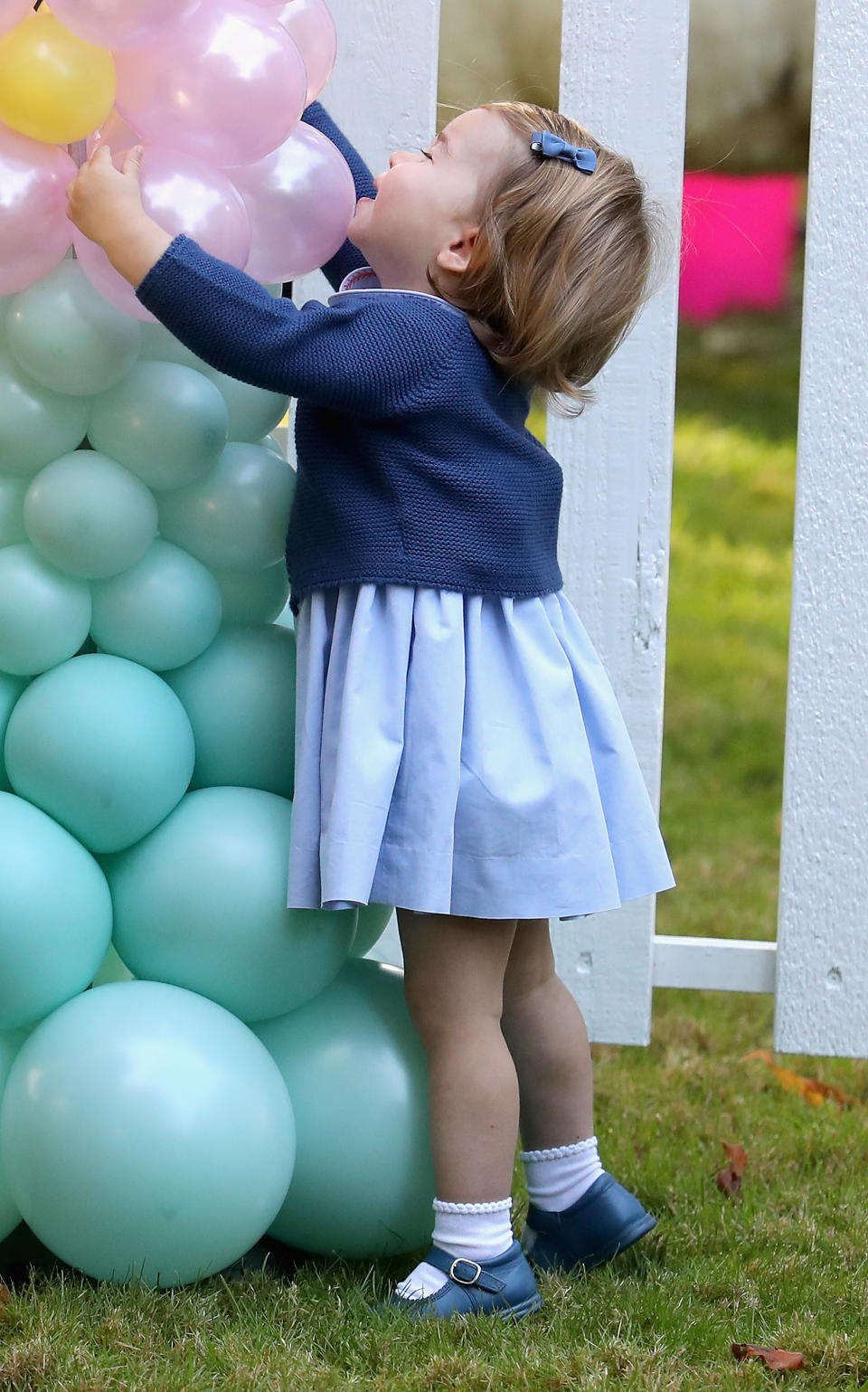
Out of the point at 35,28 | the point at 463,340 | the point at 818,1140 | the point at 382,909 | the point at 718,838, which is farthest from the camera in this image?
the point at 718,838

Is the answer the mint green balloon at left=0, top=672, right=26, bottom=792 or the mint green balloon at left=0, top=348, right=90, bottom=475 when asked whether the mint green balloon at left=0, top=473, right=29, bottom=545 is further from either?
the mint green balloon at left=0, top=672, right=26, bottom=792

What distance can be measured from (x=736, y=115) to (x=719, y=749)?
327 centimetres

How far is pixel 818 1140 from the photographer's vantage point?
226 cm

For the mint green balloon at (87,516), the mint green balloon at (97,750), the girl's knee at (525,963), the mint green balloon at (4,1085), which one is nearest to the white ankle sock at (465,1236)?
the girl's knee at (525,963)

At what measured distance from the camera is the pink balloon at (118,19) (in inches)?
58.6

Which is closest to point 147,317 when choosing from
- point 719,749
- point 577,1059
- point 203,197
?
point 203,197

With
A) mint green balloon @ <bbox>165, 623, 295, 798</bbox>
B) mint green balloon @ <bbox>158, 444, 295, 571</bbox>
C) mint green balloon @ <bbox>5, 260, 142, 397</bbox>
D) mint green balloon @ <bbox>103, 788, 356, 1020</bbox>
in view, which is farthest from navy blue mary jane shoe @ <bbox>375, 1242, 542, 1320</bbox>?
mint green balloon @ <bbox>5, 260, 142, 397</bbox>

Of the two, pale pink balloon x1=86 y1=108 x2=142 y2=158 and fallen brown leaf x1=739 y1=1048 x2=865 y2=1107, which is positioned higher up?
pale pink balloon x1=86 y1=108 x2=142 y2=158

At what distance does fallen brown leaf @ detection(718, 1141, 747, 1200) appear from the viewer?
2.07 meters

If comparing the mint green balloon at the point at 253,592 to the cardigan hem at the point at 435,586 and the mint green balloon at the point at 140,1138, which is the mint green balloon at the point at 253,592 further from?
the mint green balloon at the point at 140,1138

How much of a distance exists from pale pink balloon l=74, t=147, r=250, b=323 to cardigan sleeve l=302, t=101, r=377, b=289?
324mm

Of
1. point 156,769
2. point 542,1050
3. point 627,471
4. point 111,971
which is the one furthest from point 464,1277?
point 627,471

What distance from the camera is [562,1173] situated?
6.06 ft

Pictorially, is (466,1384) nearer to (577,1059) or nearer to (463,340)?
(577,1059)
